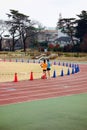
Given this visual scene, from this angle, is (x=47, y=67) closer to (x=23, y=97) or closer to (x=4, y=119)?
(x=23, y=97)

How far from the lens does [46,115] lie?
35.9ft

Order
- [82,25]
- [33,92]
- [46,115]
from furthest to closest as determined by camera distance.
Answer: [82,25] → [33,92] → [46,115]

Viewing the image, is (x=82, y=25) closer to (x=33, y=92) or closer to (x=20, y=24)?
(x=20, y=24)

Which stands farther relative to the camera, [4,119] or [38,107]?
[38,107]

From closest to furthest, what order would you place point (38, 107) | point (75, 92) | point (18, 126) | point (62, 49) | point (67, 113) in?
1. point (18, 126)
2. point (67, 113)
3. point (38, 107)
4. point (75, 92)
5. point (62, 49)

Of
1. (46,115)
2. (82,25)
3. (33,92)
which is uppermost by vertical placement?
(82,25)

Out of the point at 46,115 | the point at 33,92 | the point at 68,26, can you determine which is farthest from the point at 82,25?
the point at 46,115

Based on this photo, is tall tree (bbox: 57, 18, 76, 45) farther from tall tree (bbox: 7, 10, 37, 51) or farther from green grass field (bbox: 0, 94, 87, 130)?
green grass field (bbox: 0, 94, 87, 130)

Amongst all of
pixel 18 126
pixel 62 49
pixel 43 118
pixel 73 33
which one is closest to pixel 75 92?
pixel 43 118

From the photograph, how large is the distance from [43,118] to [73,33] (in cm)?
6789

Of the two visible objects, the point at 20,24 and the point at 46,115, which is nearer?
the point at 46,115

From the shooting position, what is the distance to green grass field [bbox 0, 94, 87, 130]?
946cm

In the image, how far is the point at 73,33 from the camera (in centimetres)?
7750

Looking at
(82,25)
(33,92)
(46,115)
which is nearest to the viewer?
Result: (46,115)
